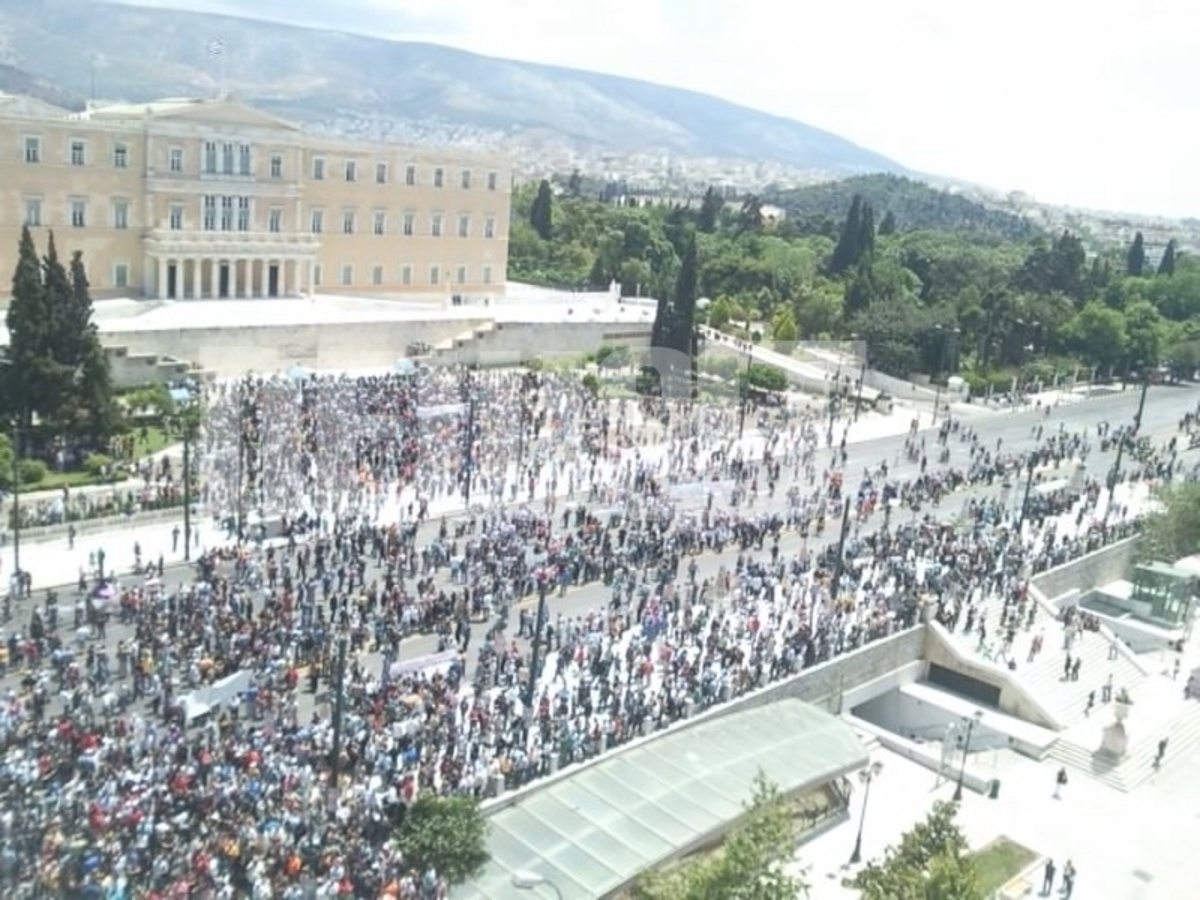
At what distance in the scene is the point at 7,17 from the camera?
10681 cm

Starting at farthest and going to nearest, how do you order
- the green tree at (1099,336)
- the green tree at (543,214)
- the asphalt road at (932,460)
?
1. the green tree at (543,214)
2. the green tree at (1099,336)
3. the asphalt road at (932,460)

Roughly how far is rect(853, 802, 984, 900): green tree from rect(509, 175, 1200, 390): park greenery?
40.4 metres

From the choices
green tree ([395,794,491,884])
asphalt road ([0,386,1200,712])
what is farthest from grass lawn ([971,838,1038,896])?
green tree ([395,794,491,884])

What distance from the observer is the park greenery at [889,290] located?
6206 centimetres

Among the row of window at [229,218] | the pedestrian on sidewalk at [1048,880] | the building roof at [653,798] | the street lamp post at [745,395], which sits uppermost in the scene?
the row of window at [229,218]

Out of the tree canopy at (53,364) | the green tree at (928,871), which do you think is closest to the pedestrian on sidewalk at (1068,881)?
the green tree at (928,871)

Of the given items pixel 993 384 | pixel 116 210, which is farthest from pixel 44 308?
pixel 993 384

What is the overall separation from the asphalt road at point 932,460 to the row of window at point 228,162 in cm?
2655

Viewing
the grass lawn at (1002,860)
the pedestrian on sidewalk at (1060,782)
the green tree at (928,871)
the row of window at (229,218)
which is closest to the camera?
the green tree at (928,871)

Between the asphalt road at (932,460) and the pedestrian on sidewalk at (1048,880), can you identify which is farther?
the asphalt road at (932,460)

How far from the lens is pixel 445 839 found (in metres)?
16.0

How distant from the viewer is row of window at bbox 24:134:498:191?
4775cm

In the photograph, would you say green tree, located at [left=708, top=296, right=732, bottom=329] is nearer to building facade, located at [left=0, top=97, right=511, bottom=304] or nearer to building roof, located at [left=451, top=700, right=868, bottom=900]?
building facade, located at [left=0, top=97, right=511, bottom=304]

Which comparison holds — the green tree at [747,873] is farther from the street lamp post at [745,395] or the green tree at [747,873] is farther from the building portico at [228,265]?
the building portico at [228,265]
